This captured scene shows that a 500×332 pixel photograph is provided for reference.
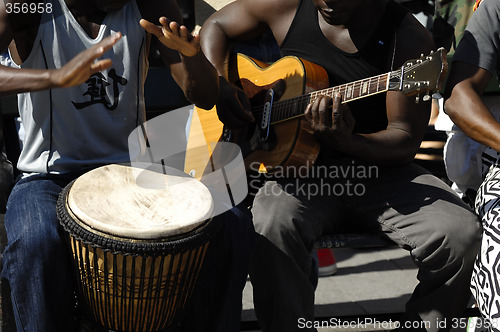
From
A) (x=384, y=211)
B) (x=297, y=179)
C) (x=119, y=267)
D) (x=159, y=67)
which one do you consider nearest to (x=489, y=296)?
(x=384, y=211)

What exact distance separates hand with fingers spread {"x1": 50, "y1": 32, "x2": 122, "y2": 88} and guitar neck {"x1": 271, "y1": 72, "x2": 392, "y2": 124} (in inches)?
37.3

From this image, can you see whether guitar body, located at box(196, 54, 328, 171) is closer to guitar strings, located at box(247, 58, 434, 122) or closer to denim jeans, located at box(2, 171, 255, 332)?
guitar strings, located at box(247, 58, 434, 122)

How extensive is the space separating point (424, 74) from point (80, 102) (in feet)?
4.22

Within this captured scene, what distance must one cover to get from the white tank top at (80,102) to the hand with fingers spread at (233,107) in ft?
1.35

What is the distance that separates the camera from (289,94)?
2646 millimetres

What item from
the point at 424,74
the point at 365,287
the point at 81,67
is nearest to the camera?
the point at 81,67

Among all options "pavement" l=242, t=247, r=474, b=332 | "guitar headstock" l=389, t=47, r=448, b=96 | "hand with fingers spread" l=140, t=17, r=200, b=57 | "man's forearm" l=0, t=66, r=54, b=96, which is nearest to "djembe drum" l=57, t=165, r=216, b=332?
"man's forearm" l=0, t=66, r=54, b=96

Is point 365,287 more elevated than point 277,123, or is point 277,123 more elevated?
point 277,123

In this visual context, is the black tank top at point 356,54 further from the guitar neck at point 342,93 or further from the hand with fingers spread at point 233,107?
the hand with fingers spread at point 233,107

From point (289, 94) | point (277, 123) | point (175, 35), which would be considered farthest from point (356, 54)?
point (175, 35)

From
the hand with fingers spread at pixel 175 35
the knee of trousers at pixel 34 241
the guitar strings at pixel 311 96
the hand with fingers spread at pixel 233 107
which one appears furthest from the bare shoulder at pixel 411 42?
the knee of trousers at pixel 34 241

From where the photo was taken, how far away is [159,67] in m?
3.14

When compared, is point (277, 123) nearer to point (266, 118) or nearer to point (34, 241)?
point (266, 118)

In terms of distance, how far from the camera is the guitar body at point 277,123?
2537mm
